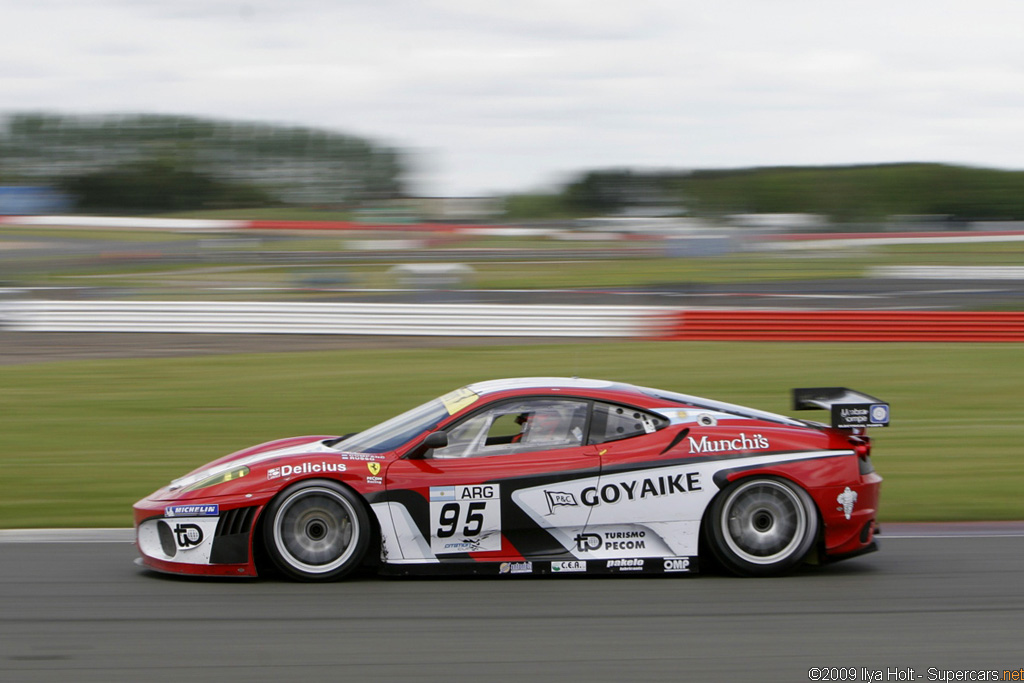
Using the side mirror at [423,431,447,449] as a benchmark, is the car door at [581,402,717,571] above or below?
below

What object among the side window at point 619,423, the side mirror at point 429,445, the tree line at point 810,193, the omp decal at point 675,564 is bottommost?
the omp decal at point 675,564

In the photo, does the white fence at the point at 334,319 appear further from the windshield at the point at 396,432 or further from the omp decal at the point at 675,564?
the omp decal at the point at 675,564

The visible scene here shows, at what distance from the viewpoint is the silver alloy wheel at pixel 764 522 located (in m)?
5.48

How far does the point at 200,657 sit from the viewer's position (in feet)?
14.0

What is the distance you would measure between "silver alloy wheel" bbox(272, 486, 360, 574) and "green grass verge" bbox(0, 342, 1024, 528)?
2.41m

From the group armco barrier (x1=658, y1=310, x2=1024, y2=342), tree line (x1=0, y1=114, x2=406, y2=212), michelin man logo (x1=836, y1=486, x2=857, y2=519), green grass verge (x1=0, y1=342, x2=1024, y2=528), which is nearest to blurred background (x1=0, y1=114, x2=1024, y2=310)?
tree line (x1=0, y1=114, x2=406, y2=212)

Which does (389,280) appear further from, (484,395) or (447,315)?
(484,395)

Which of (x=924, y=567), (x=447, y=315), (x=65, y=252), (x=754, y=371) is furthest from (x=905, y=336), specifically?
(x=65, y=252)

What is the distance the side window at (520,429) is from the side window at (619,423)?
0.23 feet

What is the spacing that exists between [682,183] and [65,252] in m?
28.5

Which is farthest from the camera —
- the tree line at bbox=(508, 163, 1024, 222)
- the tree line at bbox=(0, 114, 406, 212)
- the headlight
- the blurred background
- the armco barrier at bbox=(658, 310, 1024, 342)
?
the tree line at bbox=(0, 114, 406, 212)

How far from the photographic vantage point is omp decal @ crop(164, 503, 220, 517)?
5.24 metres

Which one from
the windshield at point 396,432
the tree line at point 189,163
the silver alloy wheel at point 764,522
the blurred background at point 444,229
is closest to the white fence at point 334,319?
the blurred background at point 444,229

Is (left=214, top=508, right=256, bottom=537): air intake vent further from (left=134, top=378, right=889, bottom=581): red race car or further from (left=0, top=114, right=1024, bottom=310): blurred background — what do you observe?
(left=0, top=114, right=1024, bottom=310): blurred background
